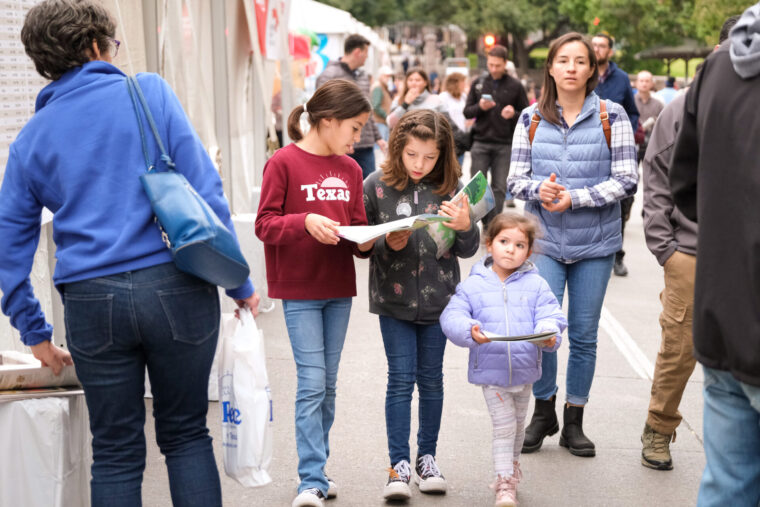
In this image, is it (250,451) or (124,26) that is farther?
(124,26)

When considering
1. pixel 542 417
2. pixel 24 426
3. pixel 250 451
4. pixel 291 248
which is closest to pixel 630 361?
pixel 542 417

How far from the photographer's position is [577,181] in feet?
16.1

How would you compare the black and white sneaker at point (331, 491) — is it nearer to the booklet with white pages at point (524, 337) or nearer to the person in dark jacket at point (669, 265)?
the booklet with white pages at point (524, 337)

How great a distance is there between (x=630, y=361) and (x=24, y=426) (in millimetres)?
4754

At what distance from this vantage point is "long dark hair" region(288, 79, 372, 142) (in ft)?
13.5

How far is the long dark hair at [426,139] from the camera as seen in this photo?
429 cm

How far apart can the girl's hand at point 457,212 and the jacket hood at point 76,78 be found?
150 cm

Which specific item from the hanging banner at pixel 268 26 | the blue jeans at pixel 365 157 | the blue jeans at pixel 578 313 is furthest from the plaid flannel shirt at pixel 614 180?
the blue jeans at pixel 365 157

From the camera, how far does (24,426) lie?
3.32 metres

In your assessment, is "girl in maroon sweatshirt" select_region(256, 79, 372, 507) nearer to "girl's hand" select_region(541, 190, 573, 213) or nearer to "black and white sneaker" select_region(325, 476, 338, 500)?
"black and white sneaker" select_region(325, 476, 338, 500)

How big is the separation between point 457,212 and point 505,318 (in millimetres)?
491

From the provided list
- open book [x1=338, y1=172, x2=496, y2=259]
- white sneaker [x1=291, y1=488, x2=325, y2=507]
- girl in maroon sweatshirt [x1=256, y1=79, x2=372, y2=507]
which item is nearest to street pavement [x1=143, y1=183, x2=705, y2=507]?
white sneaker [x1=291, y1=488, x2=325, y2=507]

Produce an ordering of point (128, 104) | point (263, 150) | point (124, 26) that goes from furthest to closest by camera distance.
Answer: point (263, 150)
point (124, 26)
point (128, 104)

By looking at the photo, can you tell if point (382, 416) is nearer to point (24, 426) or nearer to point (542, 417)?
point (542, 417)
